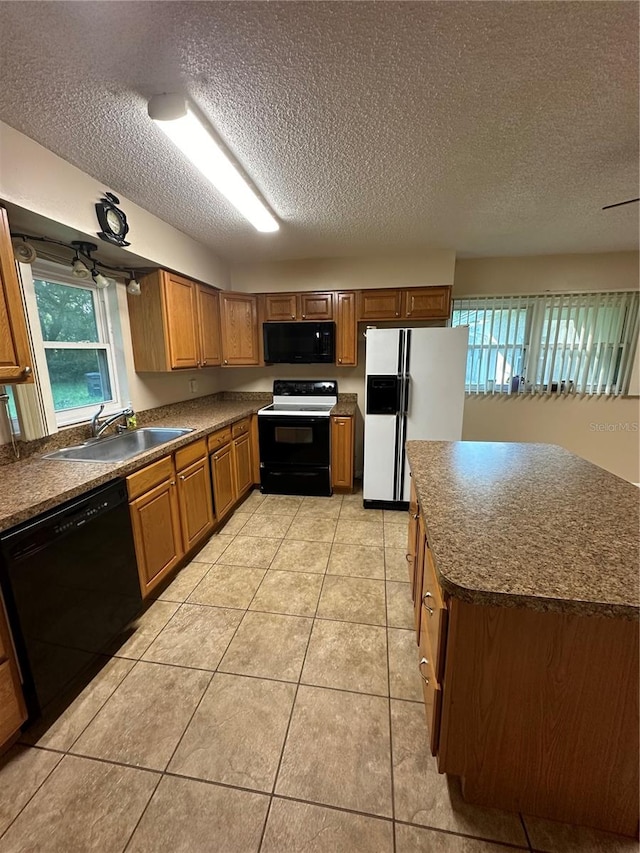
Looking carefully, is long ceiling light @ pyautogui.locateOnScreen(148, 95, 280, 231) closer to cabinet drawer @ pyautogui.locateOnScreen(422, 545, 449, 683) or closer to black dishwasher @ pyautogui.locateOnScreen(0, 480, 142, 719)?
black dishwasher @ pyautogui.locateOnScreen(0, 480, 142, 719)

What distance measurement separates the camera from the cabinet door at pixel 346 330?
3.54 m

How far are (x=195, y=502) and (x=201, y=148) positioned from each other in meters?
2.14

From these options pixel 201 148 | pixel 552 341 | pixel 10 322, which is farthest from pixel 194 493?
pixel 552 341

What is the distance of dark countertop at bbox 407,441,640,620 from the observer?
32.5 inches

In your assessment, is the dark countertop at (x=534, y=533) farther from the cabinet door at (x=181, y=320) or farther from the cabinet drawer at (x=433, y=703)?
the cabinet door at (x=181, y=320)

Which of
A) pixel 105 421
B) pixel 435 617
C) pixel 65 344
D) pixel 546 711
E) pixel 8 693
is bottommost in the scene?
pixel 8 693

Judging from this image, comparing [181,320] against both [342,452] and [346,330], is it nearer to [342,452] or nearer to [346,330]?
[346,330]

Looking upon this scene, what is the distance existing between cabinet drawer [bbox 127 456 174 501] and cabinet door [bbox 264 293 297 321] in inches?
83.7

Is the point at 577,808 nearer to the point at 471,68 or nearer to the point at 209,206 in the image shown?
the point at 471,68

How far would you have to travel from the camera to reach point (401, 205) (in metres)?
2.36

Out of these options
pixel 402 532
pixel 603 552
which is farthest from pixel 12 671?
pixel 402 532

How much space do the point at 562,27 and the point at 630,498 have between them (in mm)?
1650

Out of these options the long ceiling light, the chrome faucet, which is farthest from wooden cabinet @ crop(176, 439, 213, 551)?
the long ceiling light

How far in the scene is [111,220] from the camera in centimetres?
204
